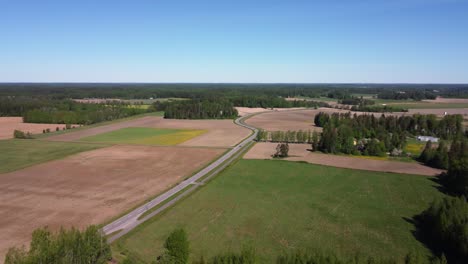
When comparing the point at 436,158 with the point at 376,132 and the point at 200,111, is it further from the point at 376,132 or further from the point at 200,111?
the point at 200,111

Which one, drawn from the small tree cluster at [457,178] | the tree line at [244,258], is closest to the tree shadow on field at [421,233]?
the tree line at [244,258]

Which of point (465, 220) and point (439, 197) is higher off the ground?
point (465, 220)

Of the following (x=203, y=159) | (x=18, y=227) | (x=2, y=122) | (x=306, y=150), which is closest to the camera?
(x=18, y=227)

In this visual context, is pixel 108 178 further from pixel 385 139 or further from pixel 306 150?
pixel 385 139

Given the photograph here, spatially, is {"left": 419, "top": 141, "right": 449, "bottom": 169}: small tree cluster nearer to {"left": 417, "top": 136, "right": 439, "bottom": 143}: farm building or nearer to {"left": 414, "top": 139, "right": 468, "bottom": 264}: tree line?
{"left": 417, "top": 136, "right": 439, "bottom": 143}: farm building

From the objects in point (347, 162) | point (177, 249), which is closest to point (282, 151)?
point (347, 162)

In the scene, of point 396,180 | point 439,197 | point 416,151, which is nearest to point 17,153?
point 396,180

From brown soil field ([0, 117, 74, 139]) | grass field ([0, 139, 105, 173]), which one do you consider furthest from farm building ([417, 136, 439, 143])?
brown soil field ([0, 117, 74, 139])
